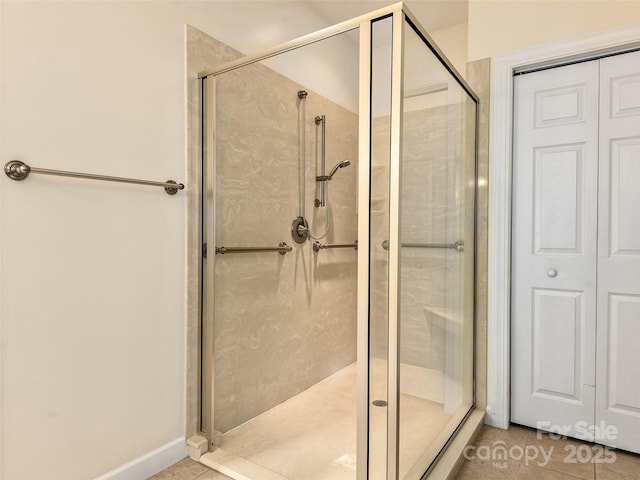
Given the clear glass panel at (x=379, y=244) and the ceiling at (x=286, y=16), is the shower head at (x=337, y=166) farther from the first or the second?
the ceiling at (x=286, y=16)

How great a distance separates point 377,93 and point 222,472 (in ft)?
5.10

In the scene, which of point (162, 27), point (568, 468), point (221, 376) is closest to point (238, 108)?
point (162, 27)

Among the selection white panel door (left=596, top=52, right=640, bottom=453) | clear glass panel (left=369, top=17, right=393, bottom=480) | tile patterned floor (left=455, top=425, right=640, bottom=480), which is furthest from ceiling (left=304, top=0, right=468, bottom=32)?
tile patterned floor (left=455, top=425, right=640, bottom=480)

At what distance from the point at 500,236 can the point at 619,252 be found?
0.49m

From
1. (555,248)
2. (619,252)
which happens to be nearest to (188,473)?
(555,248)

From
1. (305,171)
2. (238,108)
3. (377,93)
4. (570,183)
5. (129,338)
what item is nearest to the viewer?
(377,93)

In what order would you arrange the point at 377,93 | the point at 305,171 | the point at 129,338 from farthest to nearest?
the point at 305,171 < the point at 129,338 < the point at 377,93

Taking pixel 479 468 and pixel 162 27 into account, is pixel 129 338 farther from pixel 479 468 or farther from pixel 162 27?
pixel 479 468

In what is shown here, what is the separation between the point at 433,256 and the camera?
1.59 metres

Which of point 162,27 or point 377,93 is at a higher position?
point 162,27

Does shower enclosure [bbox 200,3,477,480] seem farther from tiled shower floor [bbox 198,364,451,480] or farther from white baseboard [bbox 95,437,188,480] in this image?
white baseboard [bbox 95,437,188,480]

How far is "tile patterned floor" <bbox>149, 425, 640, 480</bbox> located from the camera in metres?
1.60

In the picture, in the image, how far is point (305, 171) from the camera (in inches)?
64.5

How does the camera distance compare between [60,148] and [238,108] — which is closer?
[60,148]
